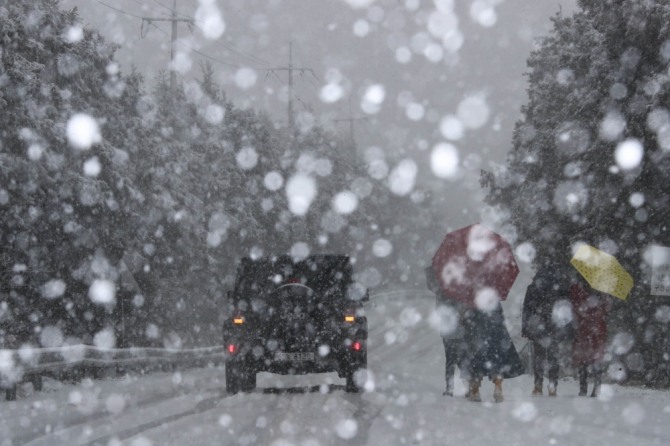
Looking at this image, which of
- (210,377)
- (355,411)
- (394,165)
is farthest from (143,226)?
(394,165)

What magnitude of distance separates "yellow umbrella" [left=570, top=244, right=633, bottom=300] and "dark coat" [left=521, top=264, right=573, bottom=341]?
1.64ft

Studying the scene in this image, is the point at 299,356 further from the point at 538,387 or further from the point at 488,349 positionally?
the point at 538,387

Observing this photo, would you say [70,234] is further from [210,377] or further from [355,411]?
[355,411]

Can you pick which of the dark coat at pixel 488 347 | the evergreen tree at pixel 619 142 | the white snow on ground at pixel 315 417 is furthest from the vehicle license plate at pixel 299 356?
the evergreen tree at pixel 619 142

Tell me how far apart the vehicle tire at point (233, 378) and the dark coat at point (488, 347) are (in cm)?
332

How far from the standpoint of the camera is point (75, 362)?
522 inches

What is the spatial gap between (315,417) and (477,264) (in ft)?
10.1

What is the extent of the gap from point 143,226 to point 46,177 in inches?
215

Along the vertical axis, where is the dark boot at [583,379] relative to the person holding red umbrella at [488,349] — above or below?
below

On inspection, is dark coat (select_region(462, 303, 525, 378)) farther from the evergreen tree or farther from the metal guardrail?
the evergreen tree

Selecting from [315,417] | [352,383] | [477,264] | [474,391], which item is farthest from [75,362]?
[477,264]

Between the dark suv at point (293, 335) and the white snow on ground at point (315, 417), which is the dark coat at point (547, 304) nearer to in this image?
the white snow on ground at point (315, 417)

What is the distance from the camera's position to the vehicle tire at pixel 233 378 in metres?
11.8

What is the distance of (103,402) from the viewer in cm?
1107
